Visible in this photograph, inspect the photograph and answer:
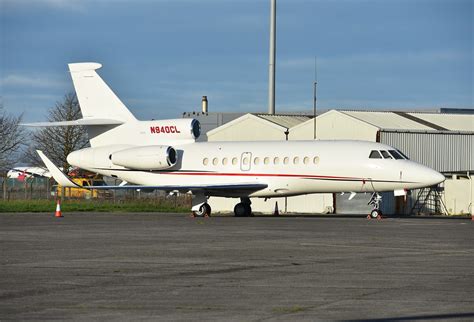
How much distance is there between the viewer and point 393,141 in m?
47.7

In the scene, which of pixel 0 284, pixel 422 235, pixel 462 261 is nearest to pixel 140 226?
pixel 422 235

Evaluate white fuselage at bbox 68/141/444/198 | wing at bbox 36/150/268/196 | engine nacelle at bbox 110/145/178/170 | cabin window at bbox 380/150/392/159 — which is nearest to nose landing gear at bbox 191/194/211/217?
wing at bbox 36/150/268/196

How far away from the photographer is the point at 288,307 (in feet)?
37.5

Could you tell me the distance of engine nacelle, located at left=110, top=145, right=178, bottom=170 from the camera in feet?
133

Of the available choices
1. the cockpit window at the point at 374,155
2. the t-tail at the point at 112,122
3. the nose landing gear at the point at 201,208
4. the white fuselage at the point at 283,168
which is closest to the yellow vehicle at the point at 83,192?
the t-tail at the point at 112,122

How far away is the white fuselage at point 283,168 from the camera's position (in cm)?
3672

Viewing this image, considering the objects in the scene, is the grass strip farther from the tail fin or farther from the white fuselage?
the tail fin

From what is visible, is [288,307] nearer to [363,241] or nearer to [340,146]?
[363,241]

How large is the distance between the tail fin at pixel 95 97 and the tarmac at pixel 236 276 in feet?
56.0

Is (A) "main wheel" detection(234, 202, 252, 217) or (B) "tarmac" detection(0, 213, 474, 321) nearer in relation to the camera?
(B) "tarmac" detection(0, 213, 474, 321)

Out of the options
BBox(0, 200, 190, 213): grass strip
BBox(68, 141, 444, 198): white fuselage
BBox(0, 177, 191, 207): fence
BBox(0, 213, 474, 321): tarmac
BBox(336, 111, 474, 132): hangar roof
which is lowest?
BBox(0, 213, 474, 321): tarmac

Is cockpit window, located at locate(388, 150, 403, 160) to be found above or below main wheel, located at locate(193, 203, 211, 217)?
above

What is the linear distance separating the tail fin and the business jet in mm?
44

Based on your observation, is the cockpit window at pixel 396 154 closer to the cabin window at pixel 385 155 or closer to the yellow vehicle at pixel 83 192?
the cabin window at pixel 385 155
